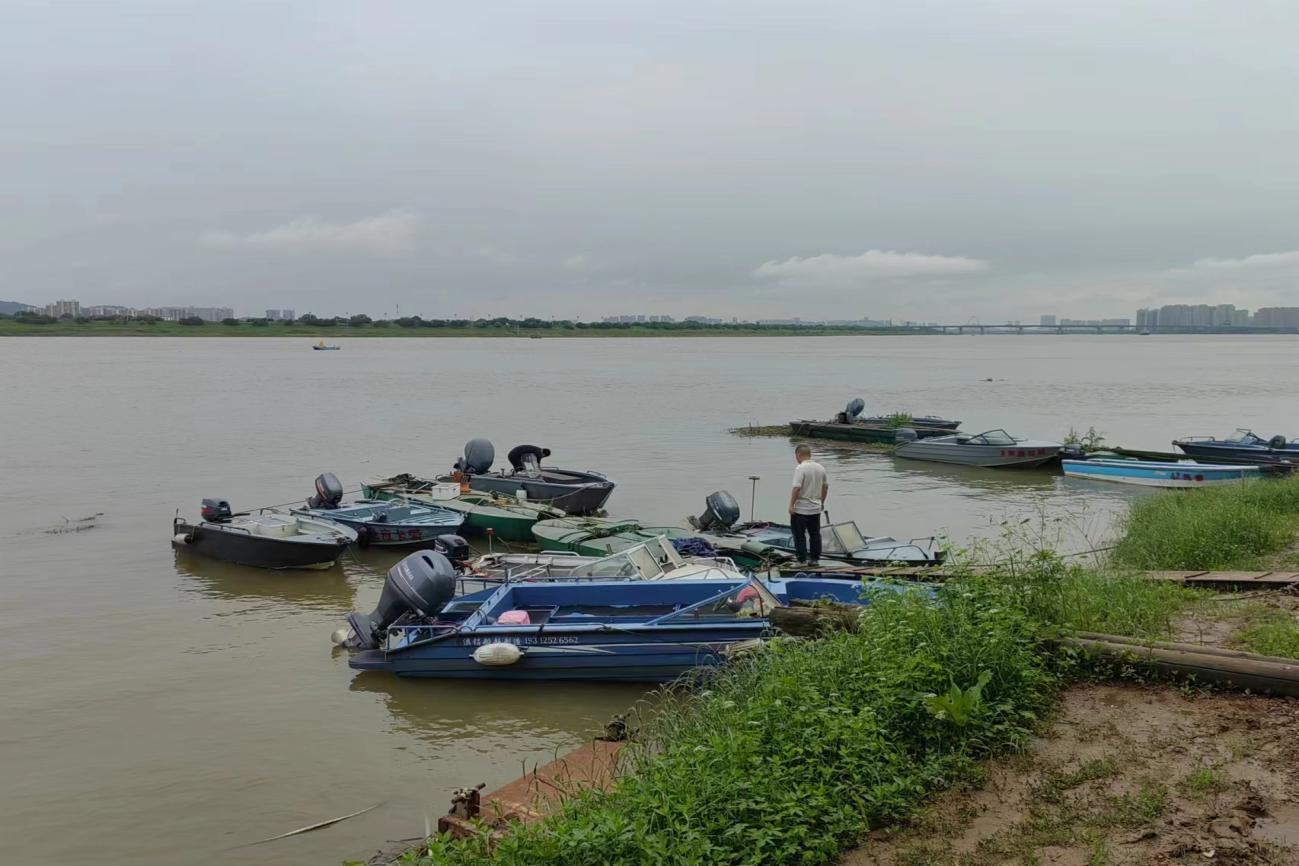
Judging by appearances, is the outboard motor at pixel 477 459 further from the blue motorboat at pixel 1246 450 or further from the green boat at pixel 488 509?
the blue motorboat at pixel 1246 450

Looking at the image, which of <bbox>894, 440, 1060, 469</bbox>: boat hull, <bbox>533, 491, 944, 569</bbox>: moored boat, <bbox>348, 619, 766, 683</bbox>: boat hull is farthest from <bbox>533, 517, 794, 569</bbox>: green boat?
<bbox>894, 440, 1060, 469</bbox>: boat hull

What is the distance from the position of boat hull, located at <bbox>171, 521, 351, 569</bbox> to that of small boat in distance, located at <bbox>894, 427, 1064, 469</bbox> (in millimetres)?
21519

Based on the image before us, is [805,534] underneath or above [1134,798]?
underneath

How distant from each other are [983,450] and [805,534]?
19.5 meters

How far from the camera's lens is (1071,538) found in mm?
20016

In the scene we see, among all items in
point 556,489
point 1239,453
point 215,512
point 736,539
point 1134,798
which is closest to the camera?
point 1134,798

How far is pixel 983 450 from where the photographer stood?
32.6 metres

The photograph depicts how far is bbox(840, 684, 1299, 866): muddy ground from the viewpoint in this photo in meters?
5.15

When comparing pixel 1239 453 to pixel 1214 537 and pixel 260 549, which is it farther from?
pixel 260 549

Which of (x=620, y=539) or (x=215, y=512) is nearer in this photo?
(x=620, y=539)

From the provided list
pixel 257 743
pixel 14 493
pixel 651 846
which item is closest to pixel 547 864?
pixel 651 846

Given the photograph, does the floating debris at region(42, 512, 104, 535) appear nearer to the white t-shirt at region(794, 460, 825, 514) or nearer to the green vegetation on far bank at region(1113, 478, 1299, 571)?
the white t-shirt at region(794, 460, 825, 514)

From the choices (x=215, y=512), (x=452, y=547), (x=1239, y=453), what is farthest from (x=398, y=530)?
(x=1239, y=453)

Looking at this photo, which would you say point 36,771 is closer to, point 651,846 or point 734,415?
point 651,846
